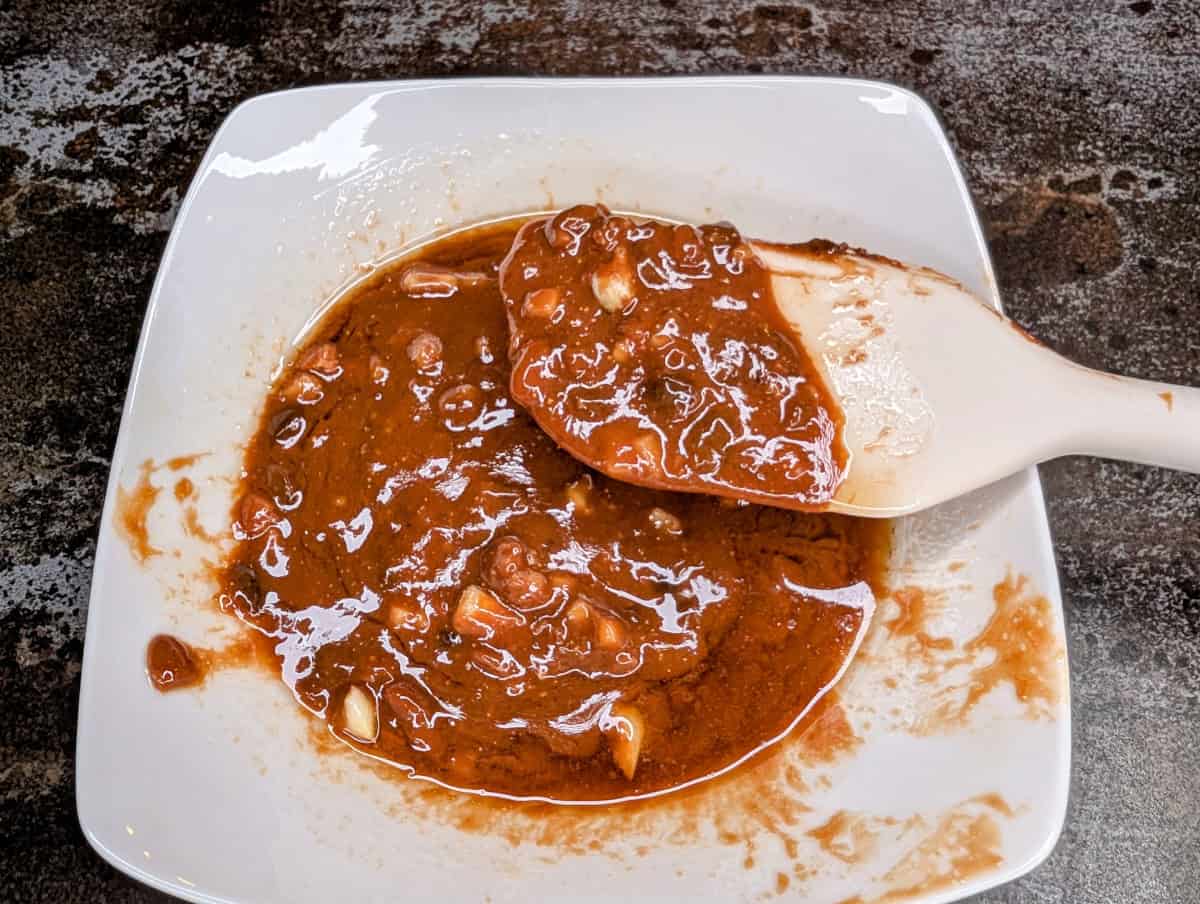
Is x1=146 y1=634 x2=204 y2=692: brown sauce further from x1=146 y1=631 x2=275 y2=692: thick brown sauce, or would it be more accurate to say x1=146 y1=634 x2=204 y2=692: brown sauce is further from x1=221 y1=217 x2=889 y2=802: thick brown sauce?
x1=221 y1=217 x2=889 y2=802: thick brown sauce

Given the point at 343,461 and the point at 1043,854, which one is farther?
the point at 343,461

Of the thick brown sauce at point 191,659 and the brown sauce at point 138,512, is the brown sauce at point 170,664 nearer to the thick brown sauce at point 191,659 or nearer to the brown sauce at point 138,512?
the thick brown sauce at point 191,659

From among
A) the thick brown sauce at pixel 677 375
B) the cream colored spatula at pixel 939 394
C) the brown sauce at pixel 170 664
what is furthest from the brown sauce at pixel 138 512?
the cream colored spatula at pixel 939 394

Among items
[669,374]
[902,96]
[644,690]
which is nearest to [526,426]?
[669,374]

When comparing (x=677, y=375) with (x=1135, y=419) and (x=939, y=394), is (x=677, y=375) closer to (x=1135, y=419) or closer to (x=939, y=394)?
(x=939, y=394)

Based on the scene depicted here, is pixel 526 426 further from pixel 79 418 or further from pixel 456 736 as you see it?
→ pixel 79 418

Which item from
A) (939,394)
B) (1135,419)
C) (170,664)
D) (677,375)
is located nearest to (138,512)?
(170,664)

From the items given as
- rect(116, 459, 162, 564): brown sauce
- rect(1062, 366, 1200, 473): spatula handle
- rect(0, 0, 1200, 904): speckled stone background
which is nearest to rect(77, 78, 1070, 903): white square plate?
rect(116, 459, 162, 564): brown sauce
